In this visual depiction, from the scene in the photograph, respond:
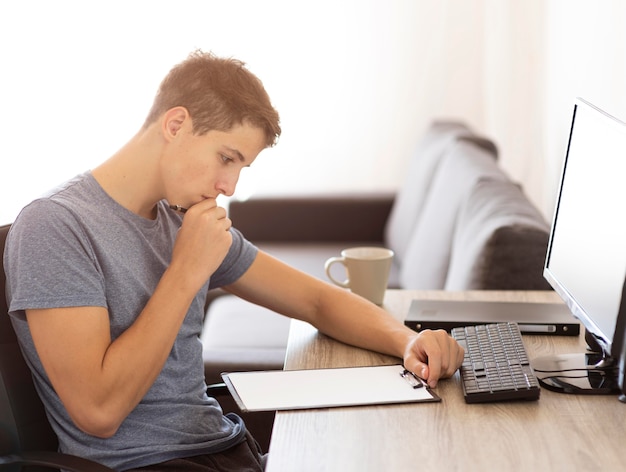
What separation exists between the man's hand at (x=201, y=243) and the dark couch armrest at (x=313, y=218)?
2.05m

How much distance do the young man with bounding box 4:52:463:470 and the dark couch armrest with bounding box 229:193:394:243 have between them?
194cm

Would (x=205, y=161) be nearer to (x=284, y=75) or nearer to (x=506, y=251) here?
(x=506, y=251)

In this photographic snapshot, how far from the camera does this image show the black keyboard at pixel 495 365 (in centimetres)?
125

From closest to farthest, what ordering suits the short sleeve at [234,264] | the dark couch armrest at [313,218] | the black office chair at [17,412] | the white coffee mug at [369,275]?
the black office chair at [17,412] → the short sleeve at [234,264] → the white coffee mug at [369,275] → the dark couch armrest at [313,218]

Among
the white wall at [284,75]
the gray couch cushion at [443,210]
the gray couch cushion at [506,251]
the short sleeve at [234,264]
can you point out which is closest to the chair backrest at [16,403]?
the short sleeve at [234,264]

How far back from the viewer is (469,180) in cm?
246

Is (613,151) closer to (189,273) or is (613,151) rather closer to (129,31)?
(189,273)

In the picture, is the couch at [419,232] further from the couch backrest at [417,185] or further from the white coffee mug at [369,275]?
the white coffee mug at [369,275]

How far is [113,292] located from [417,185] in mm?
1920

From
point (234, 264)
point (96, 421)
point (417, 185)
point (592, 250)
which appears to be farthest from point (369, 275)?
point (417, 185)

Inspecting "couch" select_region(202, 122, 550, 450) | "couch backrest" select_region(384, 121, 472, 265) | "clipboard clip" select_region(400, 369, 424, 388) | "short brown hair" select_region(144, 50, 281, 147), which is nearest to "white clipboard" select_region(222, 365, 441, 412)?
"clipboard clip" select_region(400, 369, 424, 388)

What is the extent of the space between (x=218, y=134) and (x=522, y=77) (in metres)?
2.09

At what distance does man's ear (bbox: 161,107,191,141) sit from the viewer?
53.4 inches

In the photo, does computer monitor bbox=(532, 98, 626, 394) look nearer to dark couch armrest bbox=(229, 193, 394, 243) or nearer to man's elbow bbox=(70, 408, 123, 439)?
man's elbow bbox=(70, 408, 123, 439)
